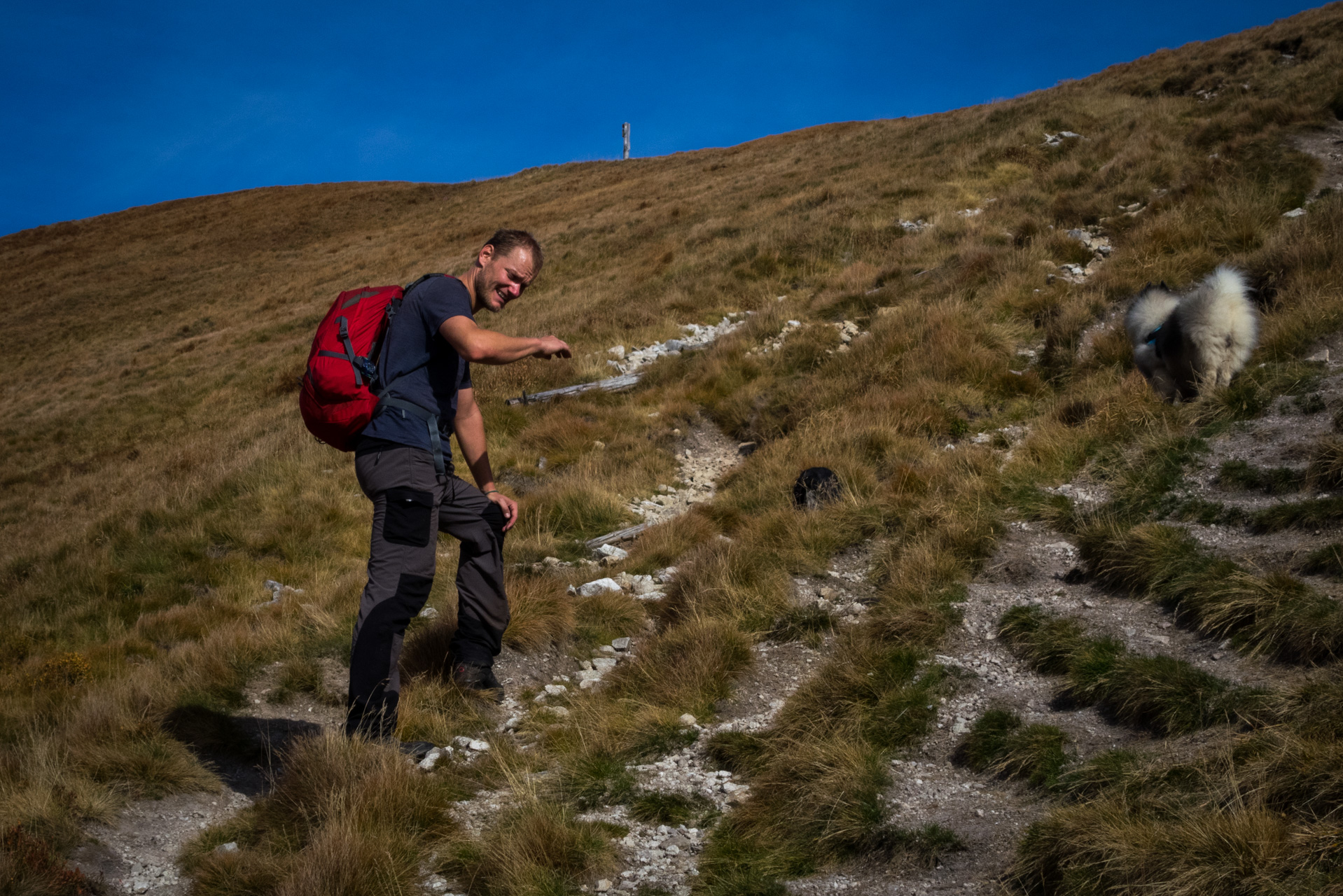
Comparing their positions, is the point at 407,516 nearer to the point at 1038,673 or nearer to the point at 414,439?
the point at 414,439

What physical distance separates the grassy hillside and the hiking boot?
15 cm

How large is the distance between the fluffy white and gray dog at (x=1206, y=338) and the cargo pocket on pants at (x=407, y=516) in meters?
5.52

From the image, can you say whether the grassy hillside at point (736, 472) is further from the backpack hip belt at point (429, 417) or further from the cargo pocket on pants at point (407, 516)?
the backpack hip belt at point (429, 417)

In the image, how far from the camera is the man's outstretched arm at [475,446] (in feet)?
13.6

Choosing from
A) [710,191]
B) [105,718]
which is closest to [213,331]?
[710,191]

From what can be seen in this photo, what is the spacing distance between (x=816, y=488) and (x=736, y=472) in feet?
5.63

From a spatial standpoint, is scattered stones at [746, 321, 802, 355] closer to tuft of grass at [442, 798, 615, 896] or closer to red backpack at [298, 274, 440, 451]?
red backpack at [298, 274, 440, 451]

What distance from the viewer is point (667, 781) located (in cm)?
385


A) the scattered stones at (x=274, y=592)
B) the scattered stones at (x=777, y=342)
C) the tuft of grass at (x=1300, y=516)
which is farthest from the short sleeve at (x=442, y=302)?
the scattered stones at (x=777, y=342)

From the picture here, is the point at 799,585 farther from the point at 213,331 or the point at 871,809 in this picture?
the point at 213,331

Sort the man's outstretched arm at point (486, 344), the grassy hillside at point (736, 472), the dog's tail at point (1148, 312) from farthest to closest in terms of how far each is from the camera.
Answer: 1. the dog's tail at point (1148, 312)
2. the man's outstretched arm at point (486, 344)
3. the grassy hillside at point (736, 472)

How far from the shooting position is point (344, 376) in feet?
11.8

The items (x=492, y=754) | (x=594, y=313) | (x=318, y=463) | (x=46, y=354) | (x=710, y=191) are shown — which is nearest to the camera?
(x=492, y=754)

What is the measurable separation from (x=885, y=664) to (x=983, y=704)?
20.3 inches
